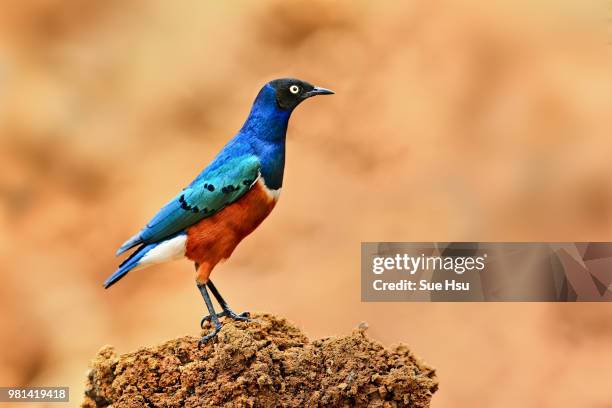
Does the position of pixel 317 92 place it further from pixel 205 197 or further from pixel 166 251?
pixel 166 251

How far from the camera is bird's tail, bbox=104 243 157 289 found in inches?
257

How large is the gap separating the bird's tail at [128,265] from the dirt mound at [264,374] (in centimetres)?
→ 52

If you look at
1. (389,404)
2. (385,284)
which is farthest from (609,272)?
(389,404)

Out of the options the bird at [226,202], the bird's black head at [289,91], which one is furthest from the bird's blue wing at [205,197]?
the bird's black head at [289,91]

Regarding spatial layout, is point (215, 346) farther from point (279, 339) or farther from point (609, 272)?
point (609, 272)

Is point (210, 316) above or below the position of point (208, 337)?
above

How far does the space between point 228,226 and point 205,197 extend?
0.23 meters

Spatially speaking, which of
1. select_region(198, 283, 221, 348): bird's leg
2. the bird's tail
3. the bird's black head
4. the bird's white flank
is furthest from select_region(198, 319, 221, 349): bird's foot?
the bird's black head

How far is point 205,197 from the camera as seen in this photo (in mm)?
6473

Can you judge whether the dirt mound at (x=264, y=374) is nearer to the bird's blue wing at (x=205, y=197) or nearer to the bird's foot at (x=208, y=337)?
the bird's foot at (x=208, y=337)

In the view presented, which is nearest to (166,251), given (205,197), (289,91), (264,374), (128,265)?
(128,265)

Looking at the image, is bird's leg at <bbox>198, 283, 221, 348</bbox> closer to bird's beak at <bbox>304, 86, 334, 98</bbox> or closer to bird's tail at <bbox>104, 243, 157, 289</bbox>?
bird's tail at <bbox>104, 243, 157, 289</bbox>

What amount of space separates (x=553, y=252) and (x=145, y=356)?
9.17ft

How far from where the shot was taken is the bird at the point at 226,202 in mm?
6457
